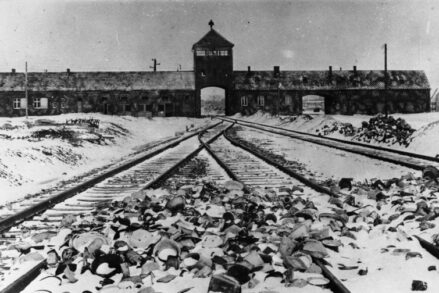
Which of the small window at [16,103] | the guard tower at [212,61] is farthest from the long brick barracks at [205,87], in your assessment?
the small window at [16,103]

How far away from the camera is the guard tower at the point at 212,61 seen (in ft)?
172

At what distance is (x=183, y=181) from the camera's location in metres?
8.71

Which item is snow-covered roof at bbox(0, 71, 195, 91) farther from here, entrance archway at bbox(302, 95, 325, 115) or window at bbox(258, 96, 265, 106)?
entrance archway at bbox(302, 95, 325, 115)

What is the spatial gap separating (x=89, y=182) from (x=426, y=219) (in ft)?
18.7

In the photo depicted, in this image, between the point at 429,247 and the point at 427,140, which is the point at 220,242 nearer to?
the point at 429,247

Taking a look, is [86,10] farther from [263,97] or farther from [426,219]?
[263,97]

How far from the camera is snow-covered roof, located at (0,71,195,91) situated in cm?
5244

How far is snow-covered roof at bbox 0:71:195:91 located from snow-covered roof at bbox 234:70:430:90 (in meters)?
7.70

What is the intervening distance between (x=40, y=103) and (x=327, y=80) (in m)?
35.2

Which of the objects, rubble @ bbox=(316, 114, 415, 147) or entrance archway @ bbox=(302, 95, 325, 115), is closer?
rubble @ bbox=(316, 114, 415, 147)

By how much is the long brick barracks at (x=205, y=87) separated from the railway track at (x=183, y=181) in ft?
130

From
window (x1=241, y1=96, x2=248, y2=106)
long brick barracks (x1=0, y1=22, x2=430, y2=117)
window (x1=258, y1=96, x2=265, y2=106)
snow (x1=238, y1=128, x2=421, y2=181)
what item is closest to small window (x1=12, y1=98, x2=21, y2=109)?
long brick barracks (x1=0, y1=22, x2=430, y2=117)

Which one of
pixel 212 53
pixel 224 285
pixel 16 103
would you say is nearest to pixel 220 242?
pixel 224 285

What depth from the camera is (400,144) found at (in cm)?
1557
